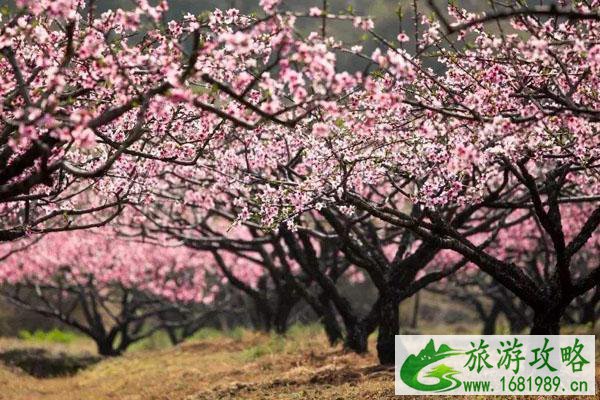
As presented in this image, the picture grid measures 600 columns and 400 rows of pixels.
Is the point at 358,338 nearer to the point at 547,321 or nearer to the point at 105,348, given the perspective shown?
the point at 547,321

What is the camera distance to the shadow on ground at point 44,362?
19500 millimetres

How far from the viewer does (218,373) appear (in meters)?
14.7

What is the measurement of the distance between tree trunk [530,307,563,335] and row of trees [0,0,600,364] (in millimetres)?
24

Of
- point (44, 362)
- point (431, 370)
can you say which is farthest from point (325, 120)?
point (44, 362)

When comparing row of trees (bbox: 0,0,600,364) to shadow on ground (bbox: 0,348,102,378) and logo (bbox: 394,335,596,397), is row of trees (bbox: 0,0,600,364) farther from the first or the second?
shadow on ground (bbox: 0,348,102,378)

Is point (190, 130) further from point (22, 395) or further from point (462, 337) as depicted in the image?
point (22, 395)

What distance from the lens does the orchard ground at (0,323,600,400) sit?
11422 mm

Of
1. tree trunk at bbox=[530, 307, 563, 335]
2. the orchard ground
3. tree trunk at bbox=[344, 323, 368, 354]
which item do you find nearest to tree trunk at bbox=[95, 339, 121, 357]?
the orchard ground

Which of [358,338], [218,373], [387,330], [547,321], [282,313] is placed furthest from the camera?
[282,313]

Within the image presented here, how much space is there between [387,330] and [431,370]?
296 cm

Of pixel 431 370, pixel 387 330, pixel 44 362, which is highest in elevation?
pixel 387 330

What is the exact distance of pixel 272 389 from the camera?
11539 mm

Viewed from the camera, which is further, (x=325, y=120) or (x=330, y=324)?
(x=330, y=324)

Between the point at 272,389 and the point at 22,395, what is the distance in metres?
7.32
